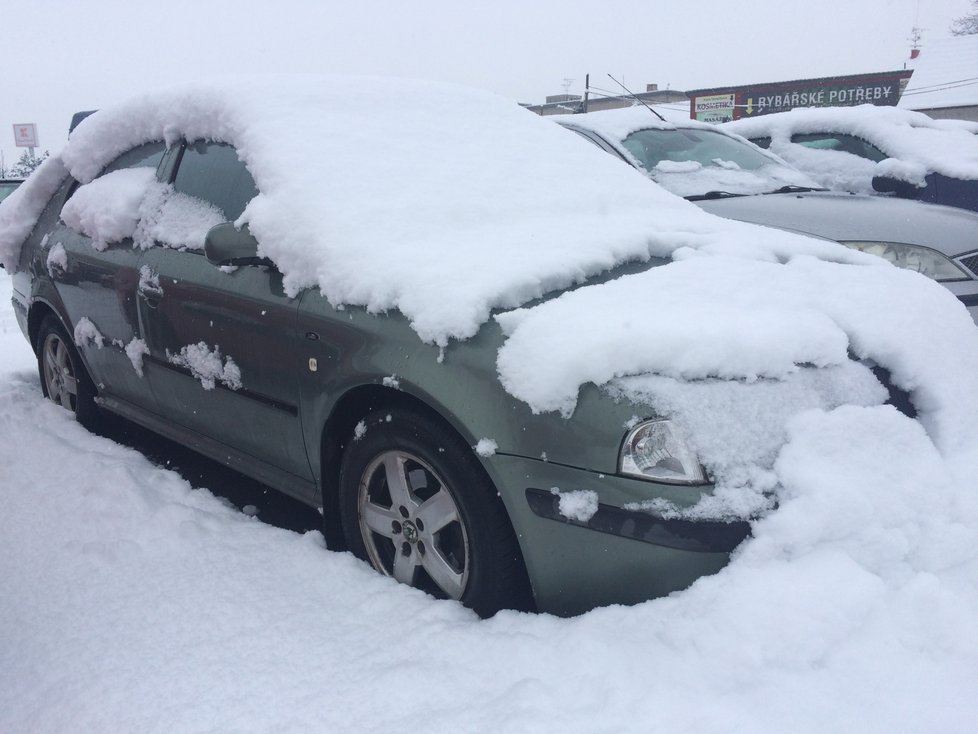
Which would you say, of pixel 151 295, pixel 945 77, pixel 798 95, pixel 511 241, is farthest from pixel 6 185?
pixel 798 95

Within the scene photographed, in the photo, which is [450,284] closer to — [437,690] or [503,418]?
[503,418]

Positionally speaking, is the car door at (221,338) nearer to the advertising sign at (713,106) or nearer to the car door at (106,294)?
the car door at (106,294)

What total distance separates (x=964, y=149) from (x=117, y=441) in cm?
613

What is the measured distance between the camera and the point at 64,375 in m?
4.36

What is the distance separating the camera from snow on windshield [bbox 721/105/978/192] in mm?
5965

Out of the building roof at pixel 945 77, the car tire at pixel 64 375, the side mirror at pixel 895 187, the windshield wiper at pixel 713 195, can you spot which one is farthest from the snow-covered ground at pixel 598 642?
the building roof at pixel 945 77

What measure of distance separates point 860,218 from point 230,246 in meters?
3.47

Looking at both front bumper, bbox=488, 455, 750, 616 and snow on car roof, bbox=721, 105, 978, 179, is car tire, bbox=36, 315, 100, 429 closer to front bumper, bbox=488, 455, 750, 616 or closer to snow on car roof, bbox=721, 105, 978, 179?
front bumper, bbox=488, 455, 750, 616

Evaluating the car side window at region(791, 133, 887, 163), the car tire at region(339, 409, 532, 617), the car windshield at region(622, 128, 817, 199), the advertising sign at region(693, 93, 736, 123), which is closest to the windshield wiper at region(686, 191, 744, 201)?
the car windshield at region(622, 128, 817, 199)

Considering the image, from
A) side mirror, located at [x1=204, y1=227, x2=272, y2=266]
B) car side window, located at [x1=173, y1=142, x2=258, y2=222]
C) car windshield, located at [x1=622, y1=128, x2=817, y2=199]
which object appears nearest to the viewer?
side mirror, located at [x1=204, y1=227, x2=272, y2=266]

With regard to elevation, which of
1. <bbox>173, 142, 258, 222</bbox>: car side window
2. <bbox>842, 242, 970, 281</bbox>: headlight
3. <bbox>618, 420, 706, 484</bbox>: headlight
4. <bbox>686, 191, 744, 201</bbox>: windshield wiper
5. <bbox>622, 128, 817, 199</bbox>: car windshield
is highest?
<bbox>173, 142, 258, 222</bbox>: car side window

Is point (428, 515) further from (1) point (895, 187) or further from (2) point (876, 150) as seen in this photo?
(2) point (876, 150)

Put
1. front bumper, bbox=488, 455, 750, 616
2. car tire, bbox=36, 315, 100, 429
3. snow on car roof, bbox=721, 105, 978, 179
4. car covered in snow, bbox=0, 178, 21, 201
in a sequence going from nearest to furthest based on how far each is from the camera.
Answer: front bumper, bbox=488, 455, 750, 616 < car tire, bbox=36, 315, 100, 429 < snow on car roof, bbox=721, 105, 978, 179 < car covered in snow, bbox=0, 178, 21, 201

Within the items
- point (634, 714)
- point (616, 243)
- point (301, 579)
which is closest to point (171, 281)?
point (301, 579)
